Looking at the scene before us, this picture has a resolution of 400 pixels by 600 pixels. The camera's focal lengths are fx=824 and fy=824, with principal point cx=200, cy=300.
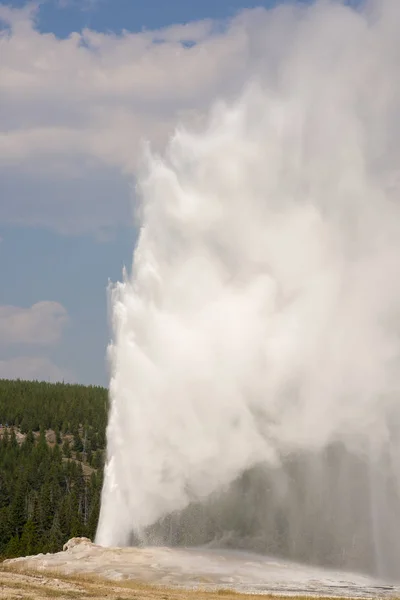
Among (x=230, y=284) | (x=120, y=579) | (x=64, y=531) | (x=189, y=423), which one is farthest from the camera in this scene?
(x=64, y=531)

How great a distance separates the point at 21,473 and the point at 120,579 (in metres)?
77.4

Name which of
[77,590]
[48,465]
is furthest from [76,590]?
[48,465]

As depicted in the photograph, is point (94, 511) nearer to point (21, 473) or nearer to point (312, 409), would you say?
point (21, 473)

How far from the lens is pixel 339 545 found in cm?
5475

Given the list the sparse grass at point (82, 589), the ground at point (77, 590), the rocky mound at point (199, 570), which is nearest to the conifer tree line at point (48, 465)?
the rocky mound at point (199, 570)

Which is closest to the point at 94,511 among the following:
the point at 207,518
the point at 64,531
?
the point at 64,531

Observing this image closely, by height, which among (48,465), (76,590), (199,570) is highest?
(48,465)

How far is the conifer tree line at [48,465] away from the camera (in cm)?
8531

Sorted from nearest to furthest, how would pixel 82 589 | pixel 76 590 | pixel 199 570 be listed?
pixel 76 590
pixel 82 589
pixel 199 570

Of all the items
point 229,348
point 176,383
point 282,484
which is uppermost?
point 229,348

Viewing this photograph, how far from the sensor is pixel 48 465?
385ft

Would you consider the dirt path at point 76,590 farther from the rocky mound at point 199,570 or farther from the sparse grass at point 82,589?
the rocky mound at point 199,570

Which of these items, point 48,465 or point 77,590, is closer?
point 77,590

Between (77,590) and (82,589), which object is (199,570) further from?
(77,590)
